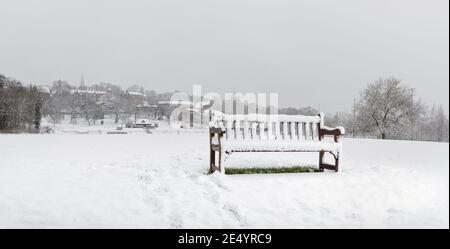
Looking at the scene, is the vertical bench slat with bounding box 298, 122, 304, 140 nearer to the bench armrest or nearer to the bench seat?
the bench armrest

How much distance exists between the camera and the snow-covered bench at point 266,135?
5.83m

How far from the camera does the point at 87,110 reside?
9594cm

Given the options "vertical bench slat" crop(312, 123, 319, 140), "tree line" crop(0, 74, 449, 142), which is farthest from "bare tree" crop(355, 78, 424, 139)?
"vertical bench slat" crop(312, 123, 319, 140)

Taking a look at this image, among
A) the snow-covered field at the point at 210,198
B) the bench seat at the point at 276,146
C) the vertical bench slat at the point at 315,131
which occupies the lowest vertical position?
the snow-covered field at the point at 210,198

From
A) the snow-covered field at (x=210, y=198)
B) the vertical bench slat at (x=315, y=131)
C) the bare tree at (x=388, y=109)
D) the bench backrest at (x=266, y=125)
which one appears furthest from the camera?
the bare tree at (x=388, y=109)

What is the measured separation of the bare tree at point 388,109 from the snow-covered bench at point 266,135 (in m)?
32.5

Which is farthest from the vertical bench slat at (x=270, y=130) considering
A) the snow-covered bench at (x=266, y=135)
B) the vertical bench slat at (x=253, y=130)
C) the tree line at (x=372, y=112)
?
the tree line at (x=372, y=112)

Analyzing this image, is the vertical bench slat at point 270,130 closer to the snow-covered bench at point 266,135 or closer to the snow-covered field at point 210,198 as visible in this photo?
the snow-covered bench at point 266,135

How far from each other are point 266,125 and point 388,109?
3475cm

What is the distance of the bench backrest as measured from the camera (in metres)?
6.49

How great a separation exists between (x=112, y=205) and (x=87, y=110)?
323ft
